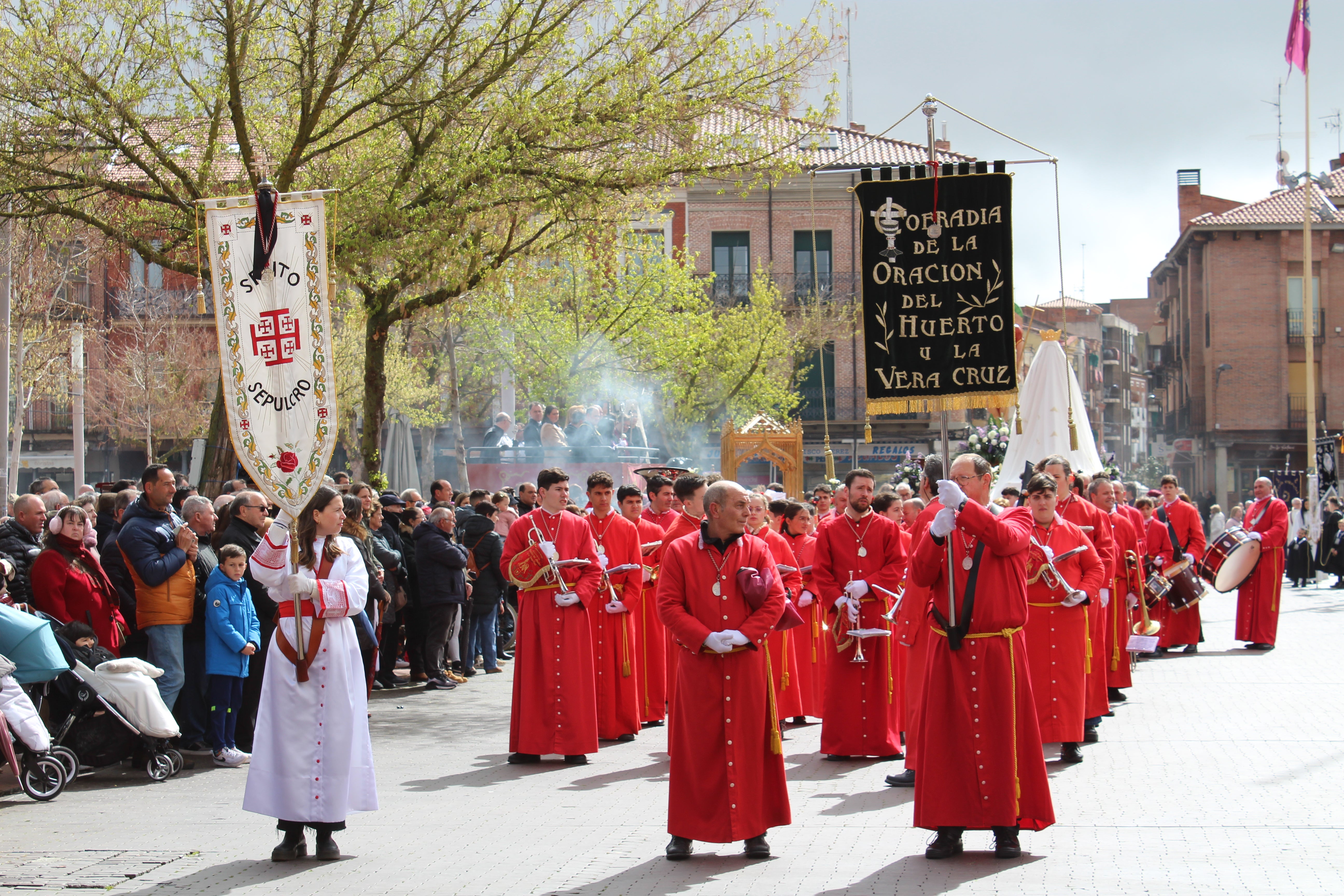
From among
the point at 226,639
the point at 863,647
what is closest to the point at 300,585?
the point at 226,639

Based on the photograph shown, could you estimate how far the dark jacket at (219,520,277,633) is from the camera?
31.9 feet

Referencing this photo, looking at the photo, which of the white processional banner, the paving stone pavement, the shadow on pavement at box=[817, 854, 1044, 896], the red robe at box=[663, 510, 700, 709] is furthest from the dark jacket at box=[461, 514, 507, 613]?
the shadow on pavement at box=[817, 854, 1044, 896]

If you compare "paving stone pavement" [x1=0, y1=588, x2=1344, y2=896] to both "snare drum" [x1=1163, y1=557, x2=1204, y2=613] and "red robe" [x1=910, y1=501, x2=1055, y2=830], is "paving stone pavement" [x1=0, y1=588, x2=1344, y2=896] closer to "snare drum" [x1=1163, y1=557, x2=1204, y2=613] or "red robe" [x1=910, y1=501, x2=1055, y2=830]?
"red robe" [x1=910, y1=501, x2=1055, y2=830]

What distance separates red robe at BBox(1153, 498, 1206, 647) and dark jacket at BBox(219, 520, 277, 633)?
9535mm

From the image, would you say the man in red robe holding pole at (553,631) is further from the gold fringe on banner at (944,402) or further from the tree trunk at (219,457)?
the tree trunk at (219,457)

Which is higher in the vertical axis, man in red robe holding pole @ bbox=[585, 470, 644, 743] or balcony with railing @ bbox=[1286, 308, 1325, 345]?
balcony with railing @ bbox=[1286, 308, 1325, 345]

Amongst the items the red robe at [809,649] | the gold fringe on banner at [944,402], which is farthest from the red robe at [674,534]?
the gold fringe on banner at [944,402]

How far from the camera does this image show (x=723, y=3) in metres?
14.0

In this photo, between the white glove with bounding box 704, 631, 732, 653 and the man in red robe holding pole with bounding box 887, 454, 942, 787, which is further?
the man in red robe holding pole with bounding box 887, 454, 942, 787

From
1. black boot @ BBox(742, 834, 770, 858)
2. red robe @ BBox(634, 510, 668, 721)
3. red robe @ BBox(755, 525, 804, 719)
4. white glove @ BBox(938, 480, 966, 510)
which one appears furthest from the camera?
red robe @ BBox(634, 510, 668, 721)

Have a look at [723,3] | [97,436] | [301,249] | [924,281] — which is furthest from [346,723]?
[97,436]

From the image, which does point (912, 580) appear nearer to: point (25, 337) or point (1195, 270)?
point (25, 337)

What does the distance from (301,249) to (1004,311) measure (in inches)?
257

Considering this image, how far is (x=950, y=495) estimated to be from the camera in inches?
253
